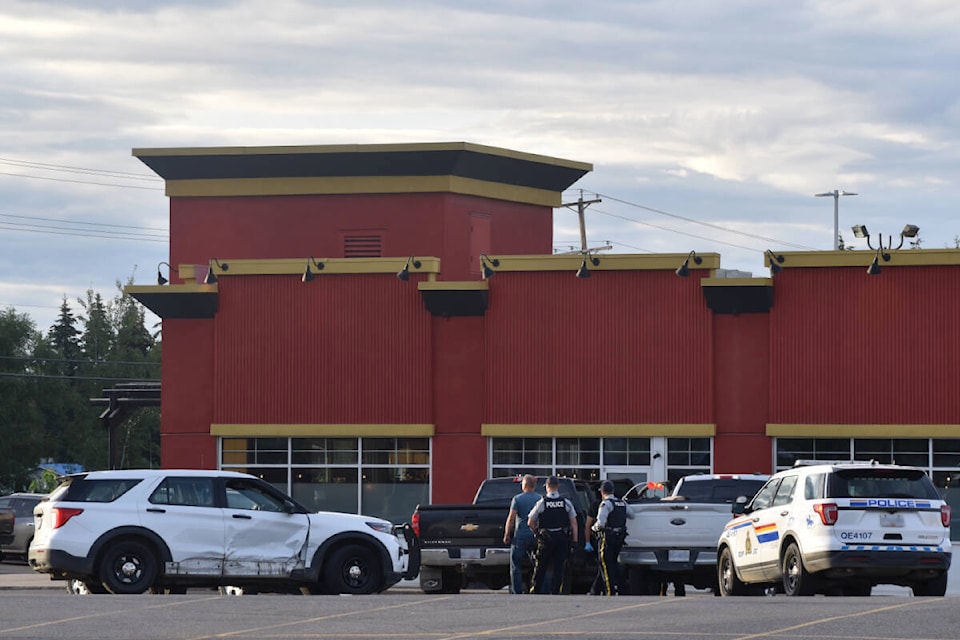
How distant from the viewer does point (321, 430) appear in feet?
123

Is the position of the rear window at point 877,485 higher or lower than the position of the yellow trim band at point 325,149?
lower

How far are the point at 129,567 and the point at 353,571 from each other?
9.83ft

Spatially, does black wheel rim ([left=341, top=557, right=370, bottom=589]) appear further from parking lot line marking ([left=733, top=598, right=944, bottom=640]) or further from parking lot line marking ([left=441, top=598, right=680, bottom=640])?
parking lot line marking ([left=733, top=598, right=944, bottom=640])

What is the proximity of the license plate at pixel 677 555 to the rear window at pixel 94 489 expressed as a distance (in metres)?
7.68

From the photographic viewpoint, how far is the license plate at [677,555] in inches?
932

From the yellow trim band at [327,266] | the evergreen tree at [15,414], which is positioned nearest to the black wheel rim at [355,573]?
the yellow trim band at [327,266]

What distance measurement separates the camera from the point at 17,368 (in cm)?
8644

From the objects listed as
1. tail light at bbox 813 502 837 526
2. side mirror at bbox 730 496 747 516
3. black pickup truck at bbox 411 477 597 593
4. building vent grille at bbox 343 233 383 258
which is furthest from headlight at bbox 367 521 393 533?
building vent grille at bbox 343 233 383 258

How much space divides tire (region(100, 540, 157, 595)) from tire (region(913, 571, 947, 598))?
987cm

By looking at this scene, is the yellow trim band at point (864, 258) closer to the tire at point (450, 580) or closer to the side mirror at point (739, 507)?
the tire at point (450, 580)

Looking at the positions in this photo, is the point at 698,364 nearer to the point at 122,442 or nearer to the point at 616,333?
the point at 616,333

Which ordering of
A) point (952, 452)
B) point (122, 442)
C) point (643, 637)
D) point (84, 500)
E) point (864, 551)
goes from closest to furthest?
point (643, 637)
point (864, 551)
point (84, 500)
point (952, 452)
point (122, 442)

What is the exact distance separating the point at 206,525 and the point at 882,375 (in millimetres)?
18790

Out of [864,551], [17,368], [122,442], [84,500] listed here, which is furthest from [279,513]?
[122,442]
